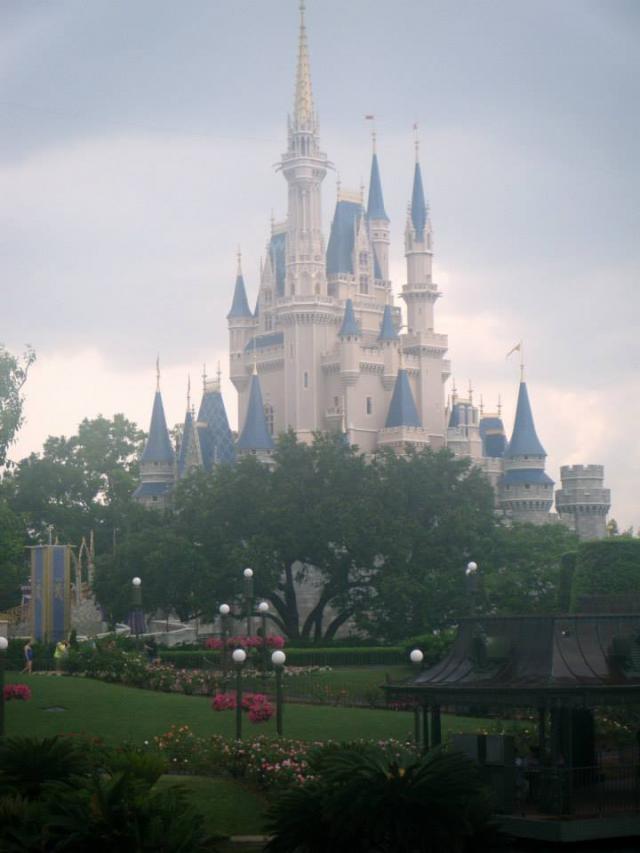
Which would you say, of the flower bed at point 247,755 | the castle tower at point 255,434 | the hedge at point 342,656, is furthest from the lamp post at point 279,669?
the castle tower at point 255,434

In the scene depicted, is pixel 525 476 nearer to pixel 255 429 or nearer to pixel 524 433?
pixel 524 433

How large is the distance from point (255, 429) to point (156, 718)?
176 ft

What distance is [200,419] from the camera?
331 ft

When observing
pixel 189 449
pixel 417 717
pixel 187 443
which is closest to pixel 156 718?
pixel 417 717

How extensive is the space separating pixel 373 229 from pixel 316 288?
32.7 ft

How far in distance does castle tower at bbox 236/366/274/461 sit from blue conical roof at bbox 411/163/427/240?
743 inches

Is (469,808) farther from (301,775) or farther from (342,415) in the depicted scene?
(342,415)

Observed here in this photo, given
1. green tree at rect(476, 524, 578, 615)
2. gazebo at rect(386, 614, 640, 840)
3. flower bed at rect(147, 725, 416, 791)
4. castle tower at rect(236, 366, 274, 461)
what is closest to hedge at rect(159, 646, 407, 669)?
green tree at rect(476, 524, 578, 615)

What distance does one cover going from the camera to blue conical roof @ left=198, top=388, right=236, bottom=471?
321 feet

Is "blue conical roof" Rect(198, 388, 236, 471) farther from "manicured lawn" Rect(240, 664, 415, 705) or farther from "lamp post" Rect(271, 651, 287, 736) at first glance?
"lamp post" Rect(271, 651, 287, 736)

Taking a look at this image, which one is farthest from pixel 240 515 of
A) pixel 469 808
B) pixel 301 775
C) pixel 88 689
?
pixel 469 808

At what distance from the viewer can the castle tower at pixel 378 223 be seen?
352 ft

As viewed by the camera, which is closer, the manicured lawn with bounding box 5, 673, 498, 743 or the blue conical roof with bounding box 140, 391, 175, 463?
the manicured lawn with bounding box 5, 673, 498, 743

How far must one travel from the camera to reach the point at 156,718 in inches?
1462
